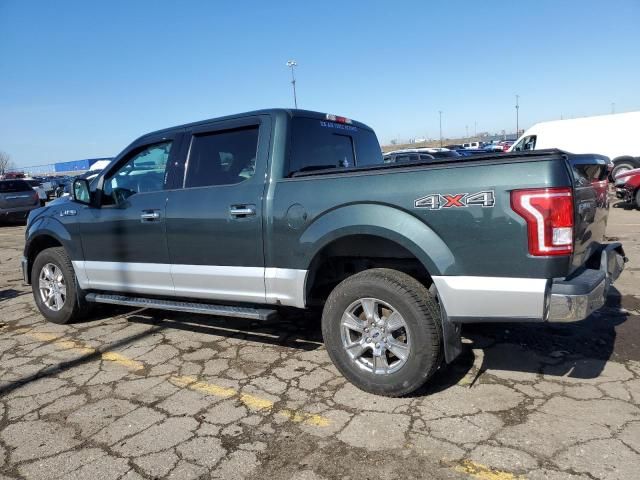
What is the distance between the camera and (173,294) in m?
4.35

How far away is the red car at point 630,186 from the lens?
12.4 meters

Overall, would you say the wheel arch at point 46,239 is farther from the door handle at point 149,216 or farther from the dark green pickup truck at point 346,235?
the door handle at point 149,216

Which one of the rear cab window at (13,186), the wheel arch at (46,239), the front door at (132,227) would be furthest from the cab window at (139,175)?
the rear cab window at (13,186)

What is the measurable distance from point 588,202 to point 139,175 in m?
3.73

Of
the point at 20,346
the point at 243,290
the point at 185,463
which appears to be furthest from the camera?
the point at 20,346

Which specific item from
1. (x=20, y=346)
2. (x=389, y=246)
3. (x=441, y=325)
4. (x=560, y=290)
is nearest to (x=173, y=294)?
(x=20, y=346)

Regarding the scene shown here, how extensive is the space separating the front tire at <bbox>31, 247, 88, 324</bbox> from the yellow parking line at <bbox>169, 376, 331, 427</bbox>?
2043mm

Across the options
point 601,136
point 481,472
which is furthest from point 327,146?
point 601,136

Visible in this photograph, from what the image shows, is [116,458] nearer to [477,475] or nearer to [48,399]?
[48,399]

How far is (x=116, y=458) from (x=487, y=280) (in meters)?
2.33

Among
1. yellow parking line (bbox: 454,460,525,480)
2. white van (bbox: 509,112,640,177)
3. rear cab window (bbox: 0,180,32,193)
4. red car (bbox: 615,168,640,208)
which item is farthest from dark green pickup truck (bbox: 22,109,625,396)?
white van (bbox: 509,112,640,177)

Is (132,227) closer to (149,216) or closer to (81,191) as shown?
(149,216)

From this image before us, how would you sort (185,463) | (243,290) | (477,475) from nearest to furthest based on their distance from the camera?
(477,475), (185,463), (243,290)

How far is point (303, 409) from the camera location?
3229 mm
